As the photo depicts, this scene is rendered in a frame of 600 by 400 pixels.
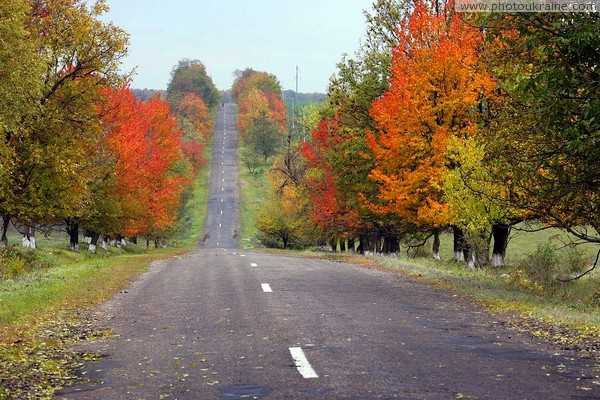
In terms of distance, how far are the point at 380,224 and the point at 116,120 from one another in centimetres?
1554

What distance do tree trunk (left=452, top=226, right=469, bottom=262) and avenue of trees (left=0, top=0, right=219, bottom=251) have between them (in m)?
16.9

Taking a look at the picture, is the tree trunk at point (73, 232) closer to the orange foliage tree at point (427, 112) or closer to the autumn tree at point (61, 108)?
the autumn tree at point (61, 108)

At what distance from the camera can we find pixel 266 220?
6775cm

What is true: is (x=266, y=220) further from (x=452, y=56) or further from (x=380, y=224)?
(x=452, y=56)


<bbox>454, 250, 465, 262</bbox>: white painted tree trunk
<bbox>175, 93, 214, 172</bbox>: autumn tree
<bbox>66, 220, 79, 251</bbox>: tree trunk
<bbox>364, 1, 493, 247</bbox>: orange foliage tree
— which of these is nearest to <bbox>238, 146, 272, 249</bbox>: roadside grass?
<bbox>175, 93, 214, 172</bbox>: autumn tree

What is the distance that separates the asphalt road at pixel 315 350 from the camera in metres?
7.17

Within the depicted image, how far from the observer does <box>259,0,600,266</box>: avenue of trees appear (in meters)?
12.3

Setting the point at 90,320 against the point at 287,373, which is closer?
the point at 287,373

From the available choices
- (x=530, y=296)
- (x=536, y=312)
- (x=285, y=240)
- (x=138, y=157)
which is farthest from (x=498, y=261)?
(x=285, y=240)

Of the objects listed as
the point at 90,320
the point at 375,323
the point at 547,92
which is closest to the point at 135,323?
the point at 90,320

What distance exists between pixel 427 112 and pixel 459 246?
399 inches

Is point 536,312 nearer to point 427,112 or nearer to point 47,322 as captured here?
point 47,322

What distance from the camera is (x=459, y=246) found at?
115 ft

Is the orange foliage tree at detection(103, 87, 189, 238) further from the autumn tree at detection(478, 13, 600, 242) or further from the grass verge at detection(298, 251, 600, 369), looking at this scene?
the autumn tree at detection(478, 13, 600, 242)
